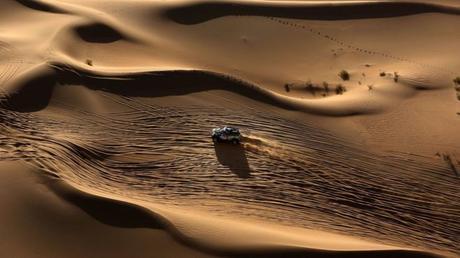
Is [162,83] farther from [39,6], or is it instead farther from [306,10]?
[306,10]

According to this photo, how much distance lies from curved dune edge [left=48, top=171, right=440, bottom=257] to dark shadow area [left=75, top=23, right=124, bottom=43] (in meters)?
10.3

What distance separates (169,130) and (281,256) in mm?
5593

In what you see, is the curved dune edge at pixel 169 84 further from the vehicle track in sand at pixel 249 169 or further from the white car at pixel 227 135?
the white car at pixel 227 135

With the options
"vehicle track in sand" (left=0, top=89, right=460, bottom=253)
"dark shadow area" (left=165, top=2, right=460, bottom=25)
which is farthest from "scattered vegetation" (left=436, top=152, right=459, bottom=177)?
"dark shadow area" (left=165, top=2, right=460, bottom=25)

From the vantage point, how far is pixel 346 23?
993 inches

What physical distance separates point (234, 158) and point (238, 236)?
321 cm

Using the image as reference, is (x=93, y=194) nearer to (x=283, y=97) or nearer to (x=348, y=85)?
(x=283, y=97)

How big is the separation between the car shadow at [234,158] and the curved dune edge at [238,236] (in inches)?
77.1

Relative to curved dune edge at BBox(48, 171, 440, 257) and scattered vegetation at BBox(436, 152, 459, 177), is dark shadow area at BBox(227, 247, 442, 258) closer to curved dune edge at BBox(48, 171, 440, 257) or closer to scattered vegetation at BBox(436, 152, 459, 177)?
curved dune edge at BBox(48, 171, 440, 257)

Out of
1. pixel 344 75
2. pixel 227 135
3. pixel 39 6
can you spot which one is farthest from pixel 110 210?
pixel 39 6

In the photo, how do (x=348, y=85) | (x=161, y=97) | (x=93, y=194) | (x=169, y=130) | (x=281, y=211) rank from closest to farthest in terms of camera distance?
1. (x=93, y=194)
2. (x=281, y=211)
3. (x=169, y=130)
4. (x=161, y=97)
5. (x=348, y=85)

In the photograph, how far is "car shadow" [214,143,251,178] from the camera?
14.4 meters

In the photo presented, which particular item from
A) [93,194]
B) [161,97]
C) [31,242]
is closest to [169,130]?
[161,97]

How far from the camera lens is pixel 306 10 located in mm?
26047
